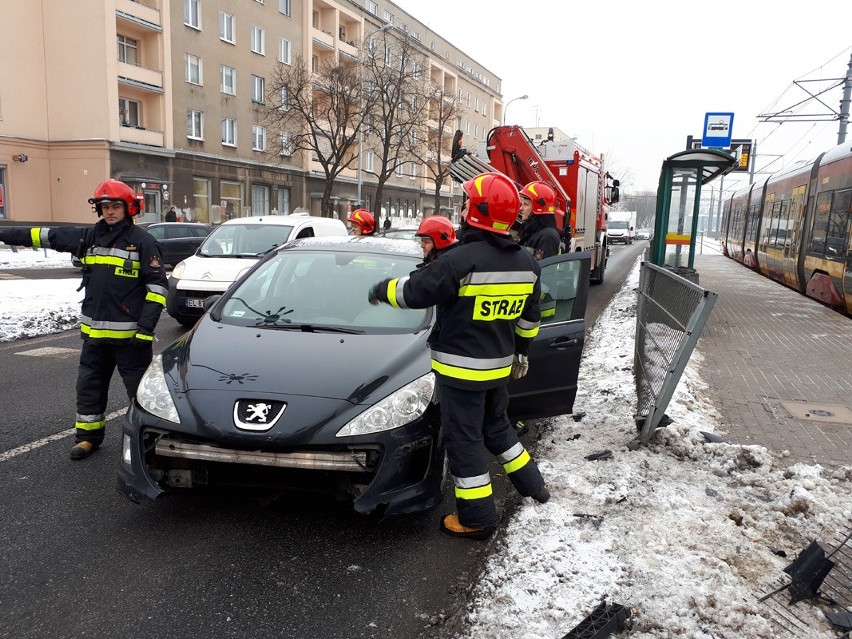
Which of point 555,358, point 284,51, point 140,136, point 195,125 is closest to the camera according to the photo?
point 555,358

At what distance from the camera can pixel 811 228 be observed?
46.8 ft

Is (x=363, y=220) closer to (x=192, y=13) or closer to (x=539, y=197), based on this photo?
(x=539, y=197)

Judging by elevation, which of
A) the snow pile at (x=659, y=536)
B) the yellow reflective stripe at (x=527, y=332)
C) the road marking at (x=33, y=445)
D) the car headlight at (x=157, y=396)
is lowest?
the road marking at (x=33, y=445)

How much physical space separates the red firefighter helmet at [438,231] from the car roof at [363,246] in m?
1.19

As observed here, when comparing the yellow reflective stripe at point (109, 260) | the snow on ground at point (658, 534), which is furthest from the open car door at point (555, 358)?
the yellow reflective stripe at point (109, 260)

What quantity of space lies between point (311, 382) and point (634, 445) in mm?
2511

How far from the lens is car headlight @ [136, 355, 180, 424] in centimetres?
354

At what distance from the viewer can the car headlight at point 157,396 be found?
354 cm

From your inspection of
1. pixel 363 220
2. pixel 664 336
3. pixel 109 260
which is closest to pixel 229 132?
pixel 363 220

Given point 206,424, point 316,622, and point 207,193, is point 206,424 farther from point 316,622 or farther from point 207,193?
point 207,193

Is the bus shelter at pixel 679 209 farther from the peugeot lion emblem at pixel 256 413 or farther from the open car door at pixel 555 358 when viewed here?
the peugeot lion emblem at pixel 256 413

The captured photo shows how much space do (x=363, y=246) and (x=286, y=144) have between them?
35282 mm

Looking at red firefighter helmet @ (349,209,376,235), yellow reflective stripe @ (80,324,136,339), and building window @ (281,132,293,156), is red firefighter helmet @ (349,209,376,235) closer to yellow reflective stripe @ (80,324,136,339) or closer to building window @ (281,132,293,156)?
yellow reflective stripe @ (80,324,136,339)

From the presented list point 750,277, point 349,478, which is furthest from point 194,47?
point 349,478
